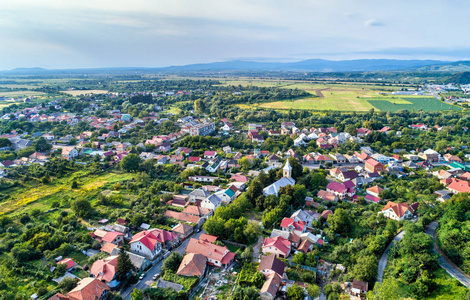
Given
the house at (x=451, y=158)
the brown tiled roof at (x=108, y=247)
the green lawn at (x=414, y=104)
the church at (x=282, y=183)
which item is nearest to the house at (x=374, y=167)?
the house at (x=451, y=158)

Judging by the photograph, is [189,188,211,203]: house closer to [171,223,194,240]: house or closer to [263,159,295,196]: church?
[171,223,194,240]: house

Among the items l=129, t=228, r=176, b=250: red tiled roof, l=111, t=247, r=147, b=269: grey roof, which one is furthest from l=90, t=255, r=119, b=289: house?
l=129, t=228, r=176, b=250: red tiled roof

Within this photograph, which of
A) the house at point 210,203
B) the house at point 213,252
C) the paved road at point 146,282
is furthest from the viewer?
the house at point 210,203

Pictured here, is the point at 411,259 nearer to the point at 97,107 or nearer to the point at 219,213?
the point at 219,213

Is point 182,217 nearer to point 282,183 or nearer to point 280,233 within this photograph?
point 280,233

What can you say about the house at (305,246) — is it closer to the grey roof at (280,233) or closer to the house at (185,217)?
the grey roof at (280,233)
